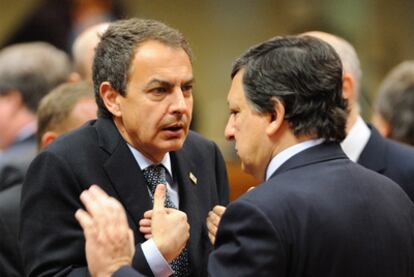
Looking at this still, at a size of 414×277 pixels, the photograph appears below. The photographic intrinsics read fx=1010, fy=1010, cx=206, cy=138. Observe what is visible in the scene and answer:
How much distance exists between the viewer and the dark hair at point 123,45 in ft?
11.4

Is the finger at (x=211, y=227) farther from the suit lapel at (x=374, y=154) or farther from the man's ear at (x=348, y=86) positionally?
the man's ear at (x=348, y=86)

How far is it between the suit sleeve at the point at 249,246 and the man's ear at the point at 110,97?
2.40 ft

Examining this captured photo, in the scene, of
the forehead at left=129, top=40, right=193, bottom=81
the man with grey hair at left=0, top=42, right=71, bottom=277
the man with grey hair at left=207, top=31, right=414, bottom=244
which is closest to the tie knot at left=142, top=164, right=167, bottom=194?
the forehead at left=129, top=40, right=193, bottom=81

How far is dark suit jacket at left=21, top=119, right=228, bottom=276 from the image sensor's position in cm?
329

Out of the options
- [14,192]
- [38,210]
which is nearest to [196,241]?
[38,210]

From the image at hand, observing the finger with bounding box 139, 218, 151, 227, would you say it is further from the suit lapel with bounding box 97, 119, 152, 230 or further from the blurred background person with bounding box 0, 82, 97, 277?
the blurred background person with bounding box 0, 82, 97, 277

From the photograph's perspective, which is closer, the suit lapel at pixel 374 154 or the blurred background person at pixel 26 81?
the suit lapel at pixel 374 154

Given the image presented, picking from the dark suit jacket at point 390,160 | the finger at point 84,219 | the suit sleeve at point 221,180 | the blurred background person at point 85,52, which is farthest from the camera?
the blurred background person at point 85,52

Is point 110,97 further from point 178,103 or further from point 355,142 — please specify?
point 355,142

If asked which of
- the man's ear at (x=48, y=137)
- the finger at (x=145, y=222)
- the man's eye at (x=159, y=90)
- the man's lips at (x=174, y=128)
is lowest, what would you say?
the man's ear at (x=48, y=137)

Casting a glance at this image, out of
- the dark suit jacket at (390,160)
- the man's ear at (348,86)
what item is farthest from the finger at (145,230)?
the man's ear at (348,86)

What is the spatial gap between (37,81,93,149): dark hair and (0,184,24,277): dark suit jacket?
0.49 meters

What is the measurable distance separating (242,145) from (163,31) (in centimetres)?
57

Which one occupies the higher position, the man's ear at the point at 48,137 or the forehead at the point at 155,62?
the forehead at the point at 155,62
